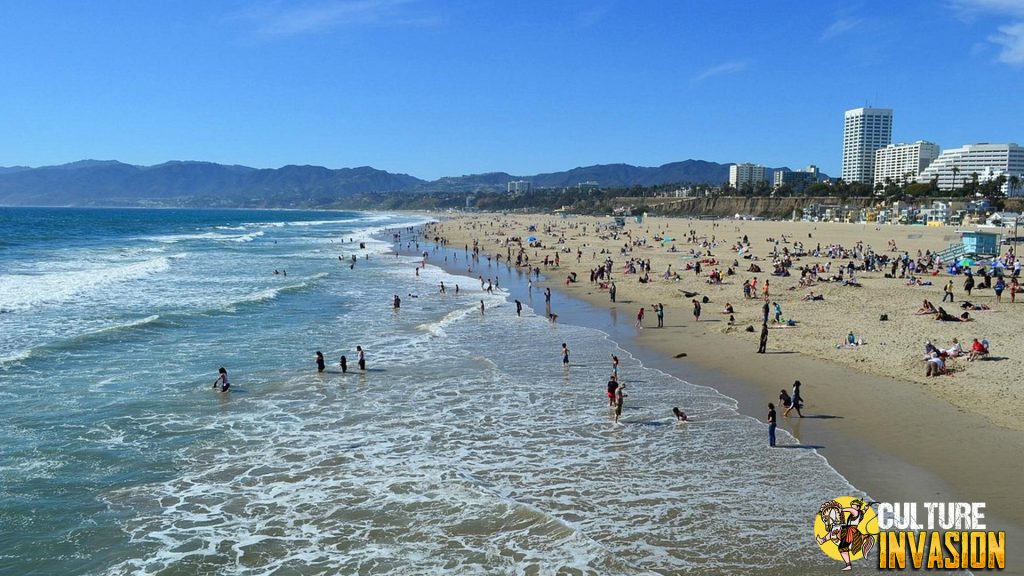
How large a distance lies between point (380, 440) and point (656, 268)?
3086cm

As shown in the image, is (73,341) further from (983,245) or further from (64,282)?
(983,245)

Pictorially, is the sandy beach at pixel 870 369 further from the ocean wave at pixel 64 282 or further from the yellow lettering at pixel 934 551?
the ocean wave at pixel 64 282

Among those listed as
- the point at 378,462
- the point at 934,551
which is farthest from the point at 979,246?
the point at 378,462

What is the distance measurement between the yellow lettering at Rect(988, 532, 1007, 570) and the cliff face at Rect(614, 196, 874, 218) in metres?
115

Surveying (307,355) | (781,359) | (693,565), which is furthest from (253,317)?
(693,565)

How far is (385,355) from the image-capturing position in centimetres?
2042

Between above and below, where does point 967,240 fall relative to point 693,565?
above

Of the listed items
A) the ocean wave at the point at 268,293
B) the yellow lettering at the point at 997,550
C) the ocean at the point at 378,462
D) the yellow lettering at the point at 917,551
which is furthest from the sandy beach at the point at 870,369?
the ocean wave at the point at 268,293

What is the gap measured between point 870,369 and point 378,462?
40.0ft

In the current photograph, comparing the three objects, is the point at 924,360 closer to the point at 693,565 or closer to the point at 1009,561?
the point at 1009,561

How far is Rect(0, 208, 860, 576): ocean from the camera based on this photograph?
358 inches

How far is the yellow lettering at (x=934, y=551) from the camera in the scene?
8617 mm

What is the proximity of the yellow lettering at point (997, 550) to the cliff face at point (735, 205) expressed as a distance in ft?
377

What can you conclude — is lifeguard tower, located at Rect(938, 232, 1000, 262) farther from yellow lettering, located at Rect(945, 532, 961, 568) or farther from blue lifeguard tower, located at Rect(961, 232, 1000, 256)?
yellow lettering, located at Rect(945, 532, 961, 568)
